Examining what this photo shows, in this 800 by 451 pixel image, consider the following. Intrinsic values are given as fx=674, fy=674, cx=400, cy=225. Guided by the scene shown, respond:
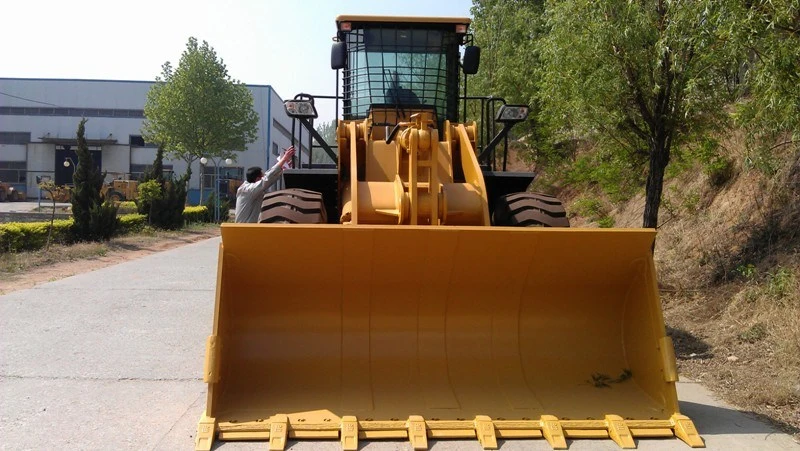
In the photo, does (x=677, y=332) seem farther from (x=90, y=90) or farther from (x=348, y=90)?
(x=90, y=90)

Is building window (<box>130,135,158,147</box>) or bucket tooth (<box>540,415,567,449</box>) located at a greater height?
building window (<box>130,135,158,147</box>)

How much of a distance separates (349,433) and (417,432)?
0.41 meters

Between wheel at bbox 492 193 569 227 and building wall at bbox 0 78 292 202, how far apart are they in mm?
47347

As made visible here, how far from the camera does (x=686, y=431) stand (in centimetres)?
422

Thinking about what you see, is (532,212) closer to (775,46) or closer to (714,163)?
(775,46)

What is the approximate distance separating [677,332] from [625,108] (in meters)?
2.90

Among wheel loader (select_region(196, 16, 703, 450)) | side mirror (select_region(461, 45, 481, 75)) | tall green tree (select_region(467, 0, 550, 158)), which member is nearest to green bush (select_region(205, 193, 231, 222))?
tall green tree (select_region(467, 0, 550, 158))

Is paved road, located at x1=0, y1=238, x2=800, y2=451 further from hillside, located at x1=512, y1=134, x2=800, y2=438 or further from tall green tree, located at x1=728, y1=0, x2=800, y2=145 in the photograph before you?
tall green tree, located at x1=728, y1=0, x2=800, y2=145

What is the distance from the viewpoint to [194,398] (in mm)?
5227

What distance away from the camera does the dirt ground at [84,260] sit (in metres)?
11.6

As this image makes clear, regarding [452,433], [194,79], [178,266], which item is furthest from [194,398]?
[194,79]

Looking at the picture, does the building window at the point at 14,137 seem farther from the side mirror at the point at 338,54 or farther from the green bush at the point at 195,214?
the side mirror at the point at 338,54

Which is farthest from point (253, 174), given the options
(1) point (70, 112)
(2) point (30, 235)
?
(1) point (70, 112)

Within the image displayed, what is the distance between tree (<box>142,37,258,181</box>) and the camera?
36.8m
